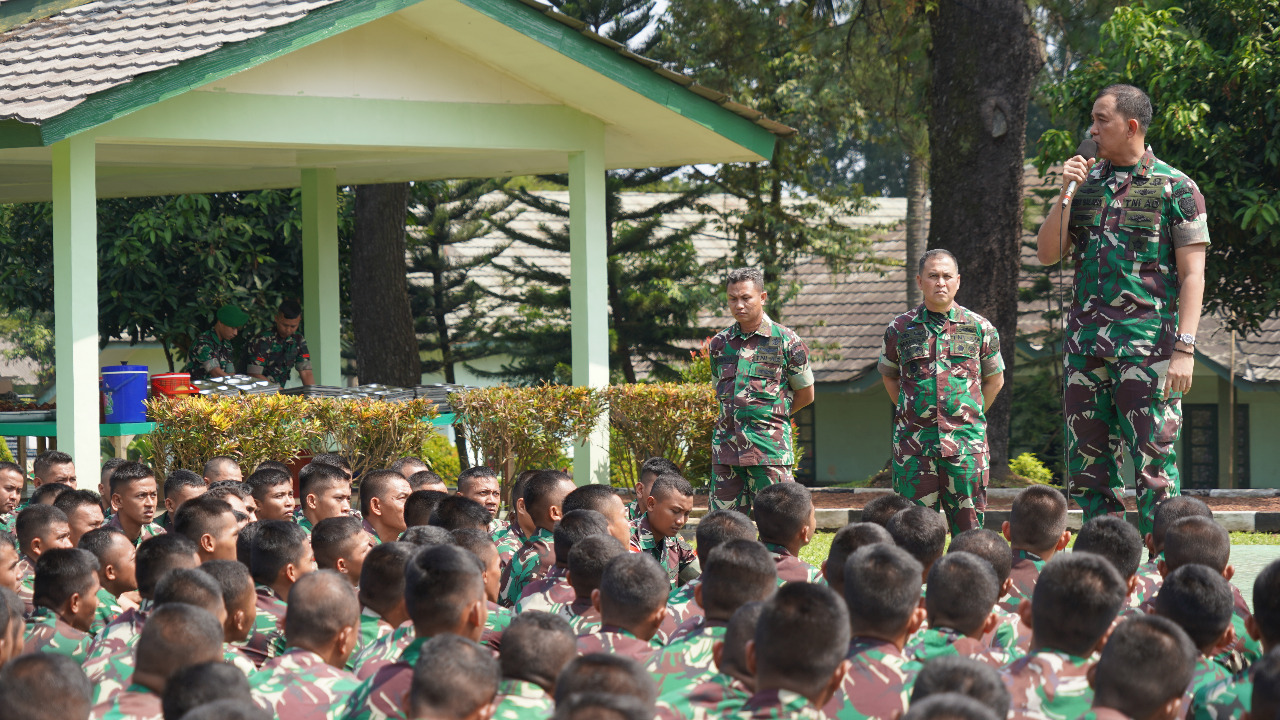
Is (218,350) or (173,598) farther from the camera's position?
(218,350)

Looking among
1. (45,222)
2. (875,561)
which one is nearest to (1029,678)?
(875,561)

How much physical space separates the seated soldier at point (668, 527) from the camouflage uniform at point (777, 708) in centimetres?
276

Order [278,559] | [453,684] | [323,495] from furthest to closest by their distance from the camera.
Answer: [323,495] < [278,559] < [453,684]

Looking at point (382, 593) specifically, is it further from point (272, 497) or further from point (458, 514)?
point (272, 497)

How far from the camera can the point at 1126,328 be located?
5469mm

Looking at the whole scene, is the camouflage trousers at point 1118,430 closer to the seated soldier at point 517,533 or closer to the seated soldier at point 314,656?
the seated soldier at point 517,533

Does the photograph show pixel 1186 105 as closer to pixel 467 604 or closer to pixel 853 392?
pixel 467 604

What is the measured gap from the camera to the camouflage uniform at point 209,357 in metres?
10.9

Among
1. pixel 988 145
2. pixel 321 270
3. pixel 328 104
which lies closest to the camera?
pixel 328 104

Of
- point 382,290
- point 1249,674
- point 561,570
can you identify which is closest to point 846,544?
point 561,570

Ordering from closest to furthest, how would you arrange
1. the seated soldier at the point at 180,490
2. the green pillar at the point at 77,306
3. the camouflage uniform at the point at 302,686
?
the camouflage uniform at the point at 302,686 < the seated soldier at the point at 180,490 < the green pillar at the point at 77,306

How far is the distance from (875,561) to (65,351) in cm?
572

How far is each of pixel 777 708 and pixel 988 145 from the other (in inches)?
334

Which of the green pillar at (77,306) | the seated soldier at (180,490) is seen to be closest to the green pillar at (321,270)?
the green pillar at (77,306)
